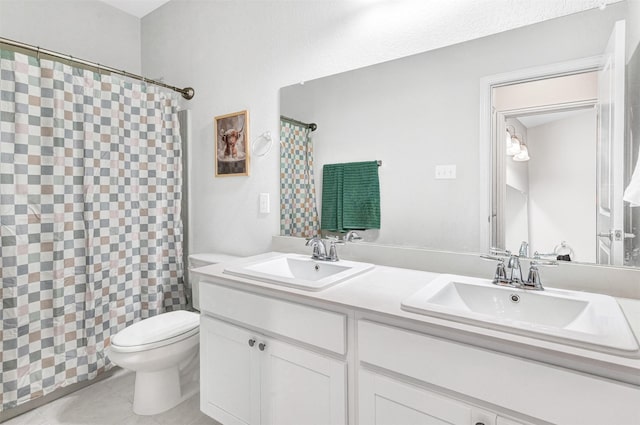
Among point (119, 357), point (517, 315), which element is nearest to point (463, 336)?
point (517, 315)

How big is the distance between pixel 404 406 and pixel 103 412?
5.60 ft

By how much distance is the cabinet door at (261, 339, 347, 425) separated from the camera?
110cm

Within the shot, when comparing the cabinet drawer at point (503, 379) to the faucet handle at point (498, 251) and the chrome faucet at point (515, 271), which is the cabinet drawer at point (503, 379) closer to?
the chrome faucet at point (515, 271)

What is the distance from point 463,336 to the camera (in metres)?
0.87

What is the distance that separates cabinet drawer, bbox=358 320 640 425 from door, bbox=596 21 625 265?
626 mm

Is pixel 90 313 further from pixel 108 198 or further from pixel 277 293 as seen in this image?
pixel 277 293

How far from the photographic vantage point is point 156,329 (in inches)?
69.3

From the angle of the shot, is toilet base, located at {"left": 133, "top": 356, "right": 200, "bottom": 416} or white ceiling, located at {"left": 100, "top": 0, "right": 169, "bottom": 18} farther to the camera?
white ceiling, located at {"left": 100, "top": 0, "right": 169, "bottom": 18}

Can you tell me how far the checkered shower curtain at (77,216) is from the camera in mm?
1665

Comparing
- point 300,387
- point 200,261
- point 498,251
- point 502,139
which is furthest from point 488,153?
point 200,261

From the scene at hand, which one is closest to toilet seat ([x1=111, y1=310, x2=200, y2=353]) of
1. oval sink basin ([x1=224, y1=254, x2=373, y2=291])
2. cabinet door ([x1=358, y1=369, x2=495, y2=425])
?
oval sink basin ([x1=224, y1=254, x2=373, y2=291])

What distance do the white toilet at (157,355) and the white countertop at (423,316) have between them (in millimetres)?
462

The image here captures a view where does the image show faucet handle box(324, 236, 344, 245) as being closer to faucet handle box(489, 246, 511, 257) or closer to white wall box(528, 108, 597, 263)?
faucet handle box(489, 246, 511, 257)

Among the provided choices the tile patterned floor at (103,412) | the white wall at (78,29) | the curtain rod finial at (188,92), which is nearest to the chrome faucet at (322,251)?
the tile patterned floor at (103,412)
